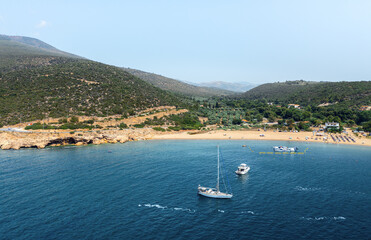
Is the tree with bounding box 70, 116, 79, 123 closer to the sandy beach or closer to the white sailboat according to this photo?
the sandy beach

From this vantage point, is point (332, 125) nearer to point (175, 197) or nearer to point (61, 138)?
point (175, 197)

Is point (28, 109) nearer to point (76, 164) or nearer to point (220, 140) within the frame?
point (76, 164)

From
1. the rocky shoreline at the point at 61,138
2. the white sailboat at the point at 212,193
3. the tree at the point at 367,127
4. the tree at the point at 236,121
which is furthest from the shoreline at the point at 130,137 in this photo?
the white sailboat at the point at 212,193

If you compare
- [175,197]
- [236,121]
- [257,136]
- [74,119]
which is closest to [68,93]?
[74,119]

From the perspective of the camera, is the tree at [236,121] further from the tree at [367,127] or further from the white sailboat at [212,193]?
the white sailboat at [212,193]

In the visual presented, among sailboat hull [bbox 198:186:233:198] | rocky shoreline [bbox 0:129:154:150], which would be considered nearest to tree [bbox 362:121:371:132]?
rocky shoreline [bbox 0:129:154:150]

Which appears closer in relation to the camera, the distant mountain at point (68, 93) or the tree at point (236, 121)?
the distant mountain at point (68, 93)

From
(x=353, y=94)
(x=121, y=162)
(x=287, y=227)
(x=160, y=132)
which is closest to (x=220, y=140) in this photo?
(x=160, y=132)

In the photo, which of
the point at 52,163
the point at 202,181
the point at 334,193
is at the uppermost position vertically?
the point at 334,193
